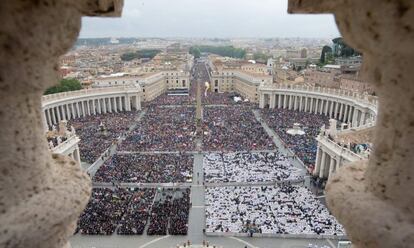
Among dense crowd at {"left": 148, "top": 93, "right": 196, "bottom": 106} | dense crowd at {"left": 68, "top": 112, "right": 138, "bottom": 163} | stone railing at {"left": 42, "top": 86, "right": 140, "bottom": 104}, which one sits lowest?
dense crowd at {"left": 148, "top": 93, "right": 196, "bottom": 106}

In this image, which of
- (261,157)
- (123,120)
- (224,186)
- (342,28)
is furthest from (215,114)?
(342,28)

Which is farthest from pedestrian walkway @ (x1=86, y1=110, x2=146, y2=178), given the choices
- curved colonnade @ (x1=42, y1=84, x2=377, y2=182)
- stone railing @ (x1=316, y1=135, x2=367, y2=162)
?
stone railing @ (x1=316, y1=135, x2=367, y2=162)

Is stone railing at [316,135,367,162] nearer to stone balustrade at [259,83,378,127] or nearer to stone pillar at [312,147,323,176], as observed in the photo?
stone pillar at [312,147,323,176]

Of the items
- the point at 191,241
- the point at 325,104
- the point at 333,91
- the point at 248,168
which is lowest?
the point at 325,104

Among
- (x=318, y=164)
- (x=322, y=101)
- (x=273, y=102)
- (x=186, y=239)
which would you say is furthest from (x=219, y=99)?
(x=186, y=239)

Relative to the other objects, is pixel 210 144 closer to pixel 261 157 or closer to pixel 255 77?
pixel 261 157

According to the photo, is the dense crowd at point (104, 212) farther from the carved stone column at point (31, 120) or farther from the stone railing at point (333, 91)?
the stone railing at point (333, 91)

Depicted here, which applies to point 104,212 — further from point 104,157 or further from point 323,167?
point 323,167
